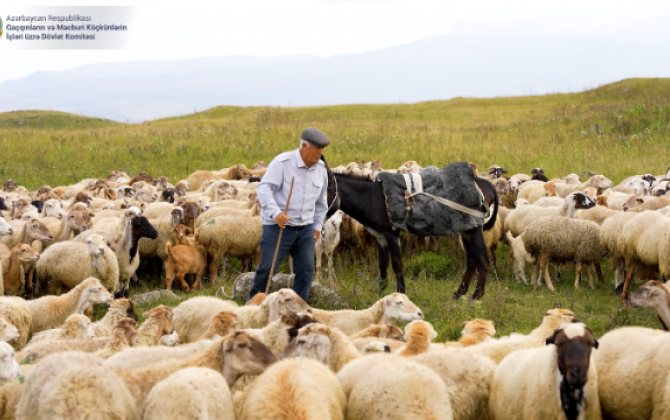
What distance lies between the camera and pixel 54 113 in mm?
47594

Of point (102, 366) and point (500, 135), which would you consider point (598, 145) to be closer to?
point (500, 135)

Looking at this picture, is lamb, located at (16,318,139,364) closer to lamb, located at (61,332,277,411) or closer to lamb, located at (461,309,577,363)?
lamb, located at (61,332,277,411)

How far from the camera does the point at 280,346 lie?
23.6ft

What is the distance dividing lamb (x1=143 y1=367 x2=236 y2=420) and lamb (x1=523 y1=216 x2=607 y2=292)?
8697mm

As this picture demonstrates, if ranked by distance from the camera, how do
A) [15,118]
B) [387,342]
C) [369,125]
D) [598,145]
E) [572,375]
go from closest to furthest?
[572,375] < [387,342] < [598,145] < [369,125] < [15,118]

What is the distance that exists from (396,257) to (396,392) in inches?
238

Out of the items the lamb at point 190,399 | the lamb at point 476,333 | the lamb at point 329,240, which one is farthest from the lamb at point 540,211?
the lamb at point 190,399

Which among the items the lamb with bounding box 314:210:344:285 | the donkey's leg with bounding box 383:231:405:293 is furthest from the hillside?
the donkey's leg with bounding box 383:231:405:293

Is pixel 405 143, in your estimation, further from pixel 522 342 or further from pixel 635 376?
pixel 635 376

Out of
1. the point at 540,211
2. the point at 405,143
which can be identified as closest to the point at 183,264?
the point at 540,211

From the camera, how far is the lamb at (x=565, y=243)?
1289cm

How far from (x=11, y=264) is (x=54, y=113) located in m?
39.0

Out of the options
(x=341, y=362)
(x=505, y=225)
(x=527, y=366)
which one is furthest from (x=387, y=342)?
(x=505, y=225)

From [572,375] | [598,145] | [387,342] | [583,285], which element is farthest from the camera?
[598,145]
